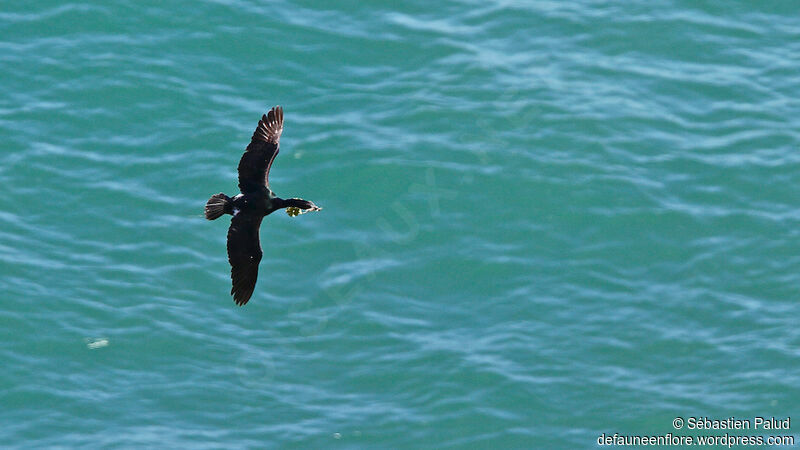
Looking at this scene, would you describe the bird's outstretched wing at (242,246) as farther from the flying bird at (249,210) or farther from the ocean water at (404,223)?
the ocean water at (404,223)

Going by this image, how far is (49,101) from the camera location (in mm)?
26062

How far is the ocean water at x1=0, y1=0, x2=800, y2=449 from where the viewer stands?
22641 millimetres

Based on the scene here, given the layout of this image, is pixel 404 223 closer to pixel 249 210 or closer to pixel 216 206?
pixel 249 210

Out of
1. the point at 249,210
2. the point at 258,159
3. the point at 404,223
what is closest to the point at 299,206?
the point at 249,210

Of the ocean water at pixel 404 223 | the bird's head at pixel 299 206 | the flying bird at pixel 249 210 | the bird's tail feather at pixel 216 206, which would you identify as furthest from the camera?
the ocean water at pixel 404 223

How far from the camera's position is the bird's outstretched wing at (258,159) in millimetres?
17312

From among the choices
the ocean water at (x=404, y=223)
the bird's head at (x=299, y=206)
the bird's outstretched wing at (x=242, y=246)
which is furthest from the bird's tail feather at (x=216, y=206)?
the ocean water at (x=404, y=223)

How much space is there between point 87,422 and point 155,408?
109cm

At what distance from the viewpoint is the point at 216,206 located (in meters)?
17.0

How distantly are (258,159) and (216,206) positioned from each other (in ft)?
2.85

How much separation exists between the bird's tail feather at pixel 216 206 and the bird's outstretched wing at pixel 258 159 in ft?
1.09

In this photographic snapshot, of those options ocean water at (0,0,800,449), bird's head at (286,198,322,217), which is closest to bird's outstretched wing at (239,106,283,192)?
bird's head at (286,198,322,217)

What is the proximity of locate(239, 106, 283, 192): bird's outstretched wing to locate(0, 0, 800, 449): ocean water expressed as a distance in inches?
244

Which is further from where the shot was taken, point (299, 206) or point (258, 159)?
point (258, 159)
